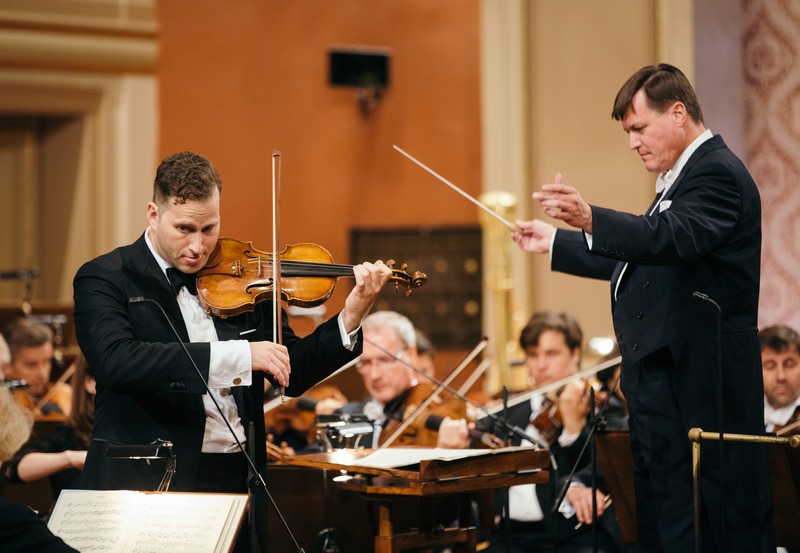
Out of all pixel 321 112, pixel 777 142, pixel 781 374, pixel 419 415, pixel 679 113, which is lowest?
pixel 419 415

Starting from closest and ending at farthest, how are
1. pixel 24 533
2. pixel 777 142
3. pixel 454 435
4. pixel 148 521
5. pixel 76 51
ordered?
1. pixel 24 533
2. pixel 148 521
3. pixel 454 435
4. pixel 777 142
5. pixel 76 51

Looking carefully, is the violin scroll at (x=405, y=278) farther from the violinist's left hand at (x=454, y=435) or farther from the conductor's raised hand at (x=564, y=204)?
the violinist's left hand at (x=454, y=435)

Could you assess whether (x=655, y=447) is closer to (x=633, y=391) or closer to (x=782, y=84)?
(x=633, y=391)

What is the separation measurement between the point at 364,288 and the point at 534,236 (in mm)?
534

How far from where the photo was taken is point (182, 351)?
242 cm

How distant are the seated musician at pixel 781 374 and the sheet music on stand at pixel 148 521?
2481mm

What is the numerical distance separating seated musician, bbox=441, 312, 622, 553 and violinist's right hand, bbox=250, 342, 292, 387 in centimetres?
129

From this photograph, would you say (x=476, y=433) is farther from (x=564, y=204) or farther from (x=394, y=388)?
(x=564, y=204)

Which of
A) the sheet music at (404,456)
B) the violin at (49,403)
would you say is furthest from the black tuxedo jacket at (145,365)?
the violin at (49,403)

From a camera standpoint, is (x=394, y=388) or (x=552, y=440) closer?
(x=552, y=440)

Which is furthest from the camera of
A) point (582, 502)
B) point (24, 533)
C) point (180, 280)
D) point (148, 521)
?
point (582, 502)

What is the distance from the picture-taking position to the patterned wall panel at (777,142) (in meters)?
5.64

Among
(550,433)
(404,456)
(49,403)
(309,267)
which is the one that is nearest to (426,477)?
(404,456)

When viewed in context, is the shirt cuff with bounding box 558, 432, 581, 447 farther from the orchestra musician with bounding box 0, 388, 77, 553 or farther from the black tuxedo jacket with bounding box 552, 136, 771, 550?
the orchestra musician with bounding box 0, 388, 77, 553
